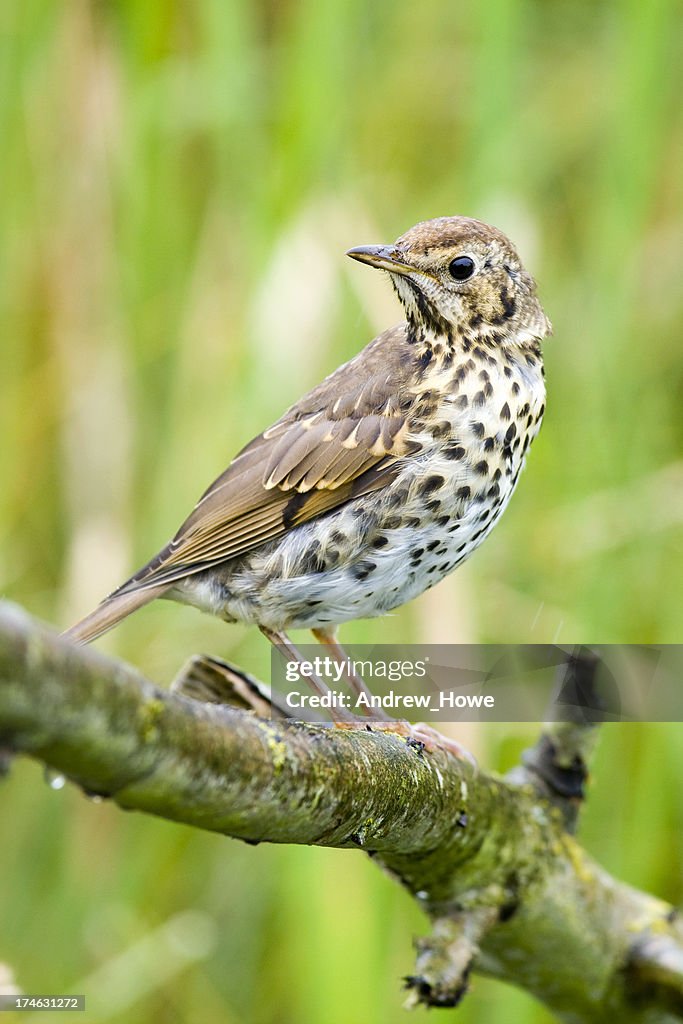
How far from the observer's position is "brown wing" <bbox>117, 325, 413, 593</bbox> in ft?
10.1

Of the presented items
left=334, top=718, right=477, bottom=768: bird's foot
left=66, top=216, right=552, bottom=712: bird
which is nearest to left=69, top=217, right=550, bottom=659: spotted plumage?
left=66, top=216, right=552, bottom=712: bird

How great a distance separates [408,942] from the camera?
4.00 m

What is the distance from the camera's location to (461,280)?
3.20 meters

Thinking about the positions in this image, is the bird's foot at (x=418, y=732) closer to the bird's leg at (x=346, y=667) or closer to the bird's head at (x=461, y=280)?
the bird's leg at (x=346, y=667)

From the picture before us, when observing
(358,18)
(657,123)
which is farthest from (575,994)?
(358,18)

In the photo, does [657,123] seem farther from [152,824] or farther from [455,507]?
[152,824]

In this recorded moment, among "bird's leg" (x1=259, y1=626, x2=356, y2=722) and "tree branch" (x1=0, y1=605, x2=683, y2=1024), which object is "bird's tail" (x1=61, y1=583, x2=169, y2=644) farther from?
"tree branch" (x1=0, y1=605, x2=683, y2=1024)

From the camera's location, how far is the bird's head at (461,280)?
3.13 m

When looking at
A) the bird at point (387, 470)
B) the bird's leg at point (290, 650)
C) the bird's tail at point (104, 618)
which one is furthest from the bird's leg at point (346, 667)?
the bird's tail at point (104, 618)

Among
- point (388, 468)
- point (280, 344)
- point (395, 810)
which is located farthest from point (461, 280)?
point (395, 810)

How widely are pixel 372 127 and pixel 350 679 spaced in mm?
2463

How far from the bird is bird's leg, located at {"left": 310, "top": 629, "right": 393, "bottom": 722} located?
0.26 m

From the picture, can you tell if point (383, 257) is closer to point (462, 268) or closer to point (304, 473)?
point (462, 268)

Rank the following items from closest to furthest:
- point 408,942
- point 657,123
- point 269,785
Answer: point 269,785 → point 657,123 → point 408,942
